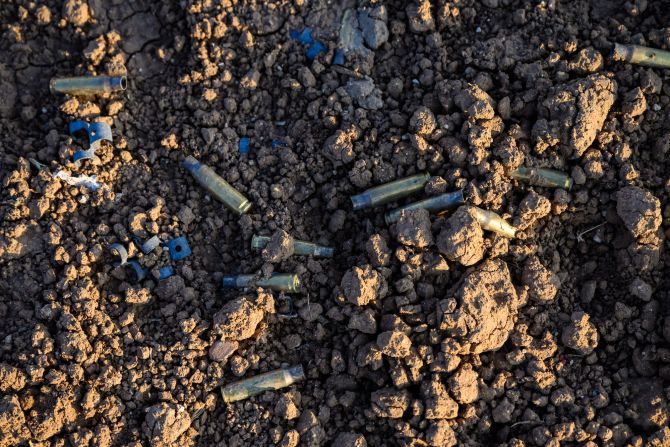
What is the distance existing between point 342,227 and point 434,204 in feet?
2.47

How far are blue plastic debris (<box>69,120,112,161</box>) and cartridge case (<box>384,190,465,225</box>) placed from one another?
92.8 inches

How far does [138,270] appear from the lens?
5219 mm

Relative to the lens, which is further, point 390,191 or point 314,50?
point 314,50

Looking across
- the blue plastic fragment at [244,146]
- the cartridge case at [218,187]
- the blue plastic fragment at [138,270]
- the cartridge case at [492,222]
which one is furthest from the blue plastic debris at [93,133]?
the cartridge case at [492,222]

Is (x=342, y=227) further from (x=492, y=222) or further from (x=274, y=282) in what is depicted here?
(x=492, y=222)

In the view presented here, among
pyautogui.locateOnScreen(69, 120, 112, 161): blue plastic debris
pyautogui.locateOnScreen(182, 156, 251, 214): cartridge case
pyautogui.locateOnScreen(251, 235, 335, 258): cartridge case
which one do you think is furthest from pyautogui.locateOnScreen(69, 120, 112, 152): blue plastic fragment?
pyautogui.locateOnScreen(251, 235, 335, 258): cartridge case

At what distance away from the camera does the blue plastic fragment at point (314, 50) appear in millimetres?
5730

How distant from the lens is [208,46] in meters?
5.80

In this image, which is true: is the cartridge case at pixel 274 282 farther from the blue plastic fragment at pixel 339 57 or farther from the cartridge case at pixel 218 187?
the blue plastic fragment at pixel 339 57

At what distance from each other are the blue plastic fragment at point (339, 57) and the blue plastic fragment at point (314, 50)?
0.12 m

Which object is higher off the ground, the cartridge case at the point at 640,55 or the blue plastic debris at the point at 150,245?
the cartridge case at the point at 640,55

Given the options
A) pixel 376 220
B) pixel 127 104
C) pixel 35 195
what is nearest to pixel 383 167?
pixel 376 220

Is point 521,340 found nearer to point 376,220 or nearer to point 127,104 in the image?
point 376,220

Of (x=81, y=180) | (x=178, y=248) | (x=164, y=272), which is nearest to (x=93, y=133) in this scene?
(x=81, y=180)
